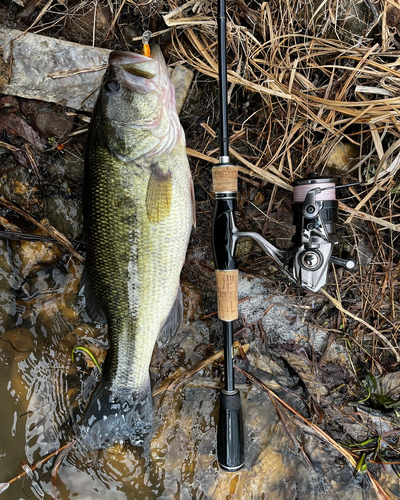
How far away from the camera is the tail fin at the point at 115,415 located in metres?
1.94

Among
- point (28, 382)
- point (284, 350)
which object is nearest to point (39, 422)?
point (28, 382)

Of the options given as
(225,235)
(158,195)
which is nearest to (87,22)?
(158,195)

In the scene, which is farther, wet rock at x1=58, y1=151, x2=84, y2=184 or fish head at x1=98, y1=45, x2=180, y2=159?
wet rock at x1=58, y1=151, x2=84, y2=184

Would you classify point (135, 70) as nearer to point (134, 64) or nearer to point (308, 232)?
point (134, 64)

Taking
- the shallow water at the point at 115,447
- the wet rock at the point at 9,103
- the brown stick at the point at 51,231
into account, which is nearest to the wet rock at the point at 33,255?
the shallow water at the point at 115,447

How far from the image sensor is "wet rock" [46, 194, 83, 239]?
2223 millimetres

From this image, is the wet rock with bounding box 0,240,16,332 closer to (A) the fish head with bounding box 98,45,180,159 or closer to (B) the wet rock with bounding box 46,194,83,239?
(B) the wet rock with bounding box 46,194,83,239

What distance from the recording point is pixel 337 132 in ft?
6.40

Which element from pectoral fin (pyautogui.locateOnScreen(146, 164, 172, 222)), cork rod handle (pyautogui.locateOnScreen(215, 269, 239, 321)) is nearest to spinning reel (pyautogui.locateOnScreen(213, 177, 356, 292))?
cork rod handle (pyautogui.locateOnScreen(215, 269, 239, 321))

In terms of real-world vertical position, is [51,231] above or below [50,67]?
below

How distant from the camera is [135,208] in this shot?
1.69 m

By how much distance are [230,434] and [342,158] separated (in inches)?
64.9

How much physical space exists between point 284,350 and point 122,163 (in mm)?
1503

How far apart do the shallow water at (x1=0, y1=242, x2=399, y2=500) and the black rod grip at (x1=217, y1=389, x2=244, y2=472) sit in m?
0.30
